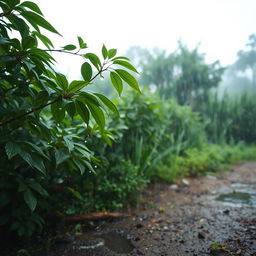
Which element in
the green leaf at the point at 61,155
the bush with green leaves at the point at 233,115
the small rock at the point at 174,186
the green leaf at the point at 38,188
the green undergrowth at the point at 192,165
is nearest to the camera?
the green leaf at the point at 61,155

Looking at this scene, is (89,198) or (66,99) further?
(89,198)

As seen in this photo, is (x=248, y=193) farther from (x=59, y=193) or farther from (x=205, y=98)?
(x=205, y=98)

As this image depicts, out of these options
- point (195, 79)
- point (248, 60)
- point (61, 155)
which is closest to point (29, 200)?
point (61, 155)

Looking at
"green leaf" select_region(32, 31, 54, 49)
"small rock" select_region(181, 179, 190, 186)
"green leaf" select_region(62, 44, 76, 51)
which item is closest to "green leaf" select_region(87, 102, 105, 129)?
"green leaf" select_region(62, 44, 76, 51)

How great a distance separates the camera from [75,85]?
0.72 meters

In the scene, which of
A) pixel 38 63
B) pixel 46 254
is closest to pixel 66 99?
pixel 38 63

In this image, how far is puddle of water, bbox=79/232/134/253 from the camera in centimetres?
142

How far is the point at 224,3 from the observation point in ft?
7.98

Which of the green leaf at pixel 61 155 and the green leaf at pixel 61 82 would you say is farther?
the green leaf at pixel 61 155

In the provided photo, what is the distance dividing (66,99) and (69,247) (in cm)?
115

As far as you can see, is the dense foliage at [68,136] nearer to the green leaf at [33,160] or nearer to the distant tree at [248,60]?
the green leaf at [33,160]

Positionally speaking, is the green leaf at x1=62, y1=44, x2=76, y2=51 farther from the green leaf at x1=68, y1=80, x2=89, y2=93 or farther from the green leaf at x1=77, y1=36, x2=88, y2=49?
the green leaf at x1=68, y1=80, x2=89, y2=93

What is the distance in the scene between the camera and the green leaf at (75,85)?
2.34 feet

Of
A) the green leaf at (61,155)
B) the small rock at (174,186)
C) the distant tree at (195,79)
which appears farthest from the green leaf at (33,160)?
the distant tree at (195,79)
